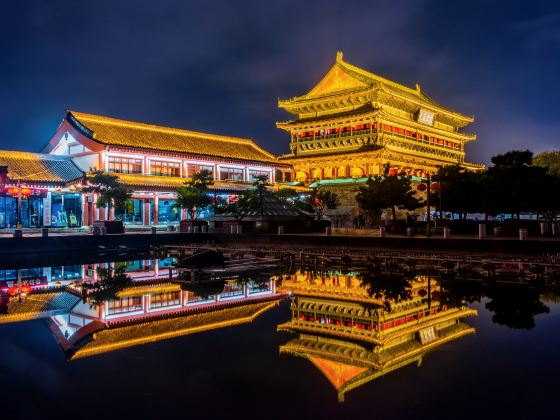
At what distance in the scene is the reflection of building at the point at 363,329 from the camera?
10383 mm

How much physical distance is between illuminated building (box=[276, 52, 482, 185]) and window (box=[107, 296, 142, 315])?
43.6 meters

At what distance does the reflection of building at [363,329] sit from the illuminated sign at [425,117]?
51739mm

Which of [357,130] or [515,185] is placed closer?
[515,185]

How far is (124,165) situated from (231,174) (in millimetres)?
14117

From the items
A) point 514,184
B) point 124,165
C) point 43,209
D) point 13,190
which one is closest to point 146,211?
point 124,165

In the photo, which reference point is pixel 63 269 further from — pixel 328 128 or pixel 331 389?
pixel 328 128

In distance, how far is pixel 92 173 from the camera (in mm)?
46875

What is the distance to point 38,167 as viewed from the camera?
1948 inches

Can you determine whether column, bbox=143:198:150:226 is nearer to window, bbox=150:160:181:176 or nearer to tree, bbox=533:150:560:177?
window, bbox=150:160:181:176

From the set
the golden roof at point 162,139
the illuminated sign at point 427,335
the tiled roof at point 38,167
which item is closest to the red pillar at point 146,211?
the golden roof at point 162,139

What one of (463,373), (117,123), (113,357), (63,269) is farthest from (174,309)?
(117,123)

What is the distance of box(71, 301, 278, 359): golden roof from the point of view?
11805 mm

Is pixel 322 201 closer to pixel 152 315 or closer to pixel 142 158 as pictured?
pixel 142 158

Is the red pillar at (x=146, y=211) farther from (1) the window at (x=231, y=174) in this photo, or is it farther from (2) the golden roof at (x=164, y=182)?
(1) the window at (x=231, y=174)
